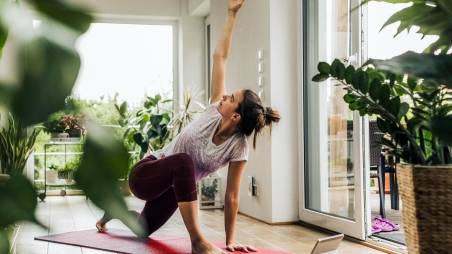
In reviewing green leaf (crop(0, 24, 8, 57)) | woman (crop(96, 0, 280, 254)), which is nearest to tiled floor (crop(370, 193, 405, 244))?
woman (crop(96, 0, 280, 254))

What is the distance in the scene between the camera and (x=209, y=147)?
9.36 ft

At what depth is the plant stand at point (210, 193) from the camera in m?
5.17

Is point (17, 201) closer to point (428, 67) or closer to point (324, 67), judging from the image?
point (428, 67)

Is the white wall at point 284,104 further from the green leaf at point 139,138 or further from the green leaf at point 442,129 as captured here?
the green leaf at point 442,129

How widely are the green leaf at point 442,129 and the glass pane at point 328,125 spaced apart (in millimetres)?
3442

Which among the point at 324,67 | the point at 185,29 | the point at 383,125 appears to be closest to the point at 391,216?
the point at 383,125

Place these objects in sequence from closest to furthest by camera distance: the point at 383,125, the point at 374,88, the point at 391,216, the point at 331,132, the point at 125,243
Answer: the point at 374,88, the point at 383,125, the point at 125,243, the point at 331,132, the point at 391,216

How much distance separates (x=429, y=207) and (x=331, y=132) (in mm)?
1985

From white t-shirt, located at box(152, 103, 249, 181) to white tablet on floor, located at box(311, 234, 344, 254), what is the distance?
0.61m

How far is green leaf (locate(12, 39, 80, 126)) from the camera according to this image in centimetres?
11

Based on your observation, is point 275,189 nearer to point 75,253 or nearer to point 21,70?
point 75,253

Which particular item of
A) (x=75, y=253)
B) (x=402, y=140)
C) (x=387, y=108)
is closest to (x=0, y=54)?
(x=387, y=108)

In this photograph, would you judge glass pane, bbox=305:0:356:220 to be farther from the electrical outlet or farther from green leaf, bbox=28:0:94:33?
green leaf, bbox=28:0:94:33

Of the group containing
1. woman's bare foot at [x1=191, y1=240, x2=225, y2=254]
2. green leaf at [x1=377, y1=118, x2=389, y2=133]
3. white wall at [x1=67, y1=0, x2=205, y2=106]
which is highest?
white wall at [x1=67, y1=0, x2=205, y2=106]
